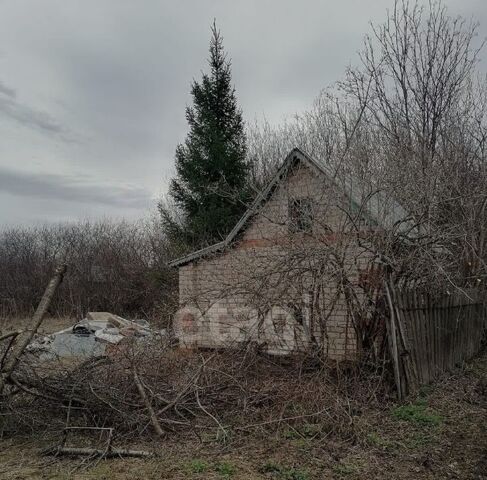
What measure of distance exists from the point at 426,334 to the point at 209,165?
45.7 feet

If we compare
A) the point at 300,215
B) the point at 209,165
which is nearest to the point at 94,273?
the point at 209,165

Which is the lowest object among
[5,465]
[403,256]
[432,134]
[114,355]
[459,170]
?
[5,465]

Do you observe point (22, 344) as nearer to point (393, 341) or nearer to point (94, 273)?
point (393, 341)

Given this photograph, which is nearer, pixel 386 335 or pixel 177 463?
pixel 177 463

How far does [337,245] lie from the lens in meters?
7.23

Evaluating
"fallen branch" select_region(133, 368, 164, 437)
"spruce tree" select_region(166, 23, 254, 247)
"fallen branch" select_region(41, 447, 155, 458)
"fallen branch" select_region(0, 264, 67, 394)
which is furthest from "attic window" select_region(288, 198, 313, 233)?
"spruce tree" select_region(166, 23, 254, 247)

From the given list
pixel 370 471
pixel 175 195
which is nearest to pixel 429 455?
pixel 370 471

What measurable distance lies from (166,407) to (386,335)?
11.0 feet

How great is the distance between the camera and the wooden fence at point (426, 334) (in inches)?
278

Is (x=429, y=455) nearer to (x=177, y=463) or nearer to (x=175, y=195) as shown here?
(x=177, y=463)

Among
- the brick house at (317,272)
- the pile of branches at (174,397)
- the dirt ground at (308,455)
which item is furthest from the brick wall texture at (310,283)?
the dirt ground at (308,455)

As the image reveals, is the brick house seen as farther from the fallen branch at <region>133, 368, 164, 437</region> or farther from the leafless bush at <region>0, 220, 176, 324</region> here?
the leafless bush at <region>0, 220, 176, 324</region>

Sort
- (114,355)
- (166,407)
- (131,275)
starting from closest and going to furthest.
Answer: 1. (166,407)
2. (114,355)
3. (131,275)

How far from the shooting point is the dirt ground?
461 cm
